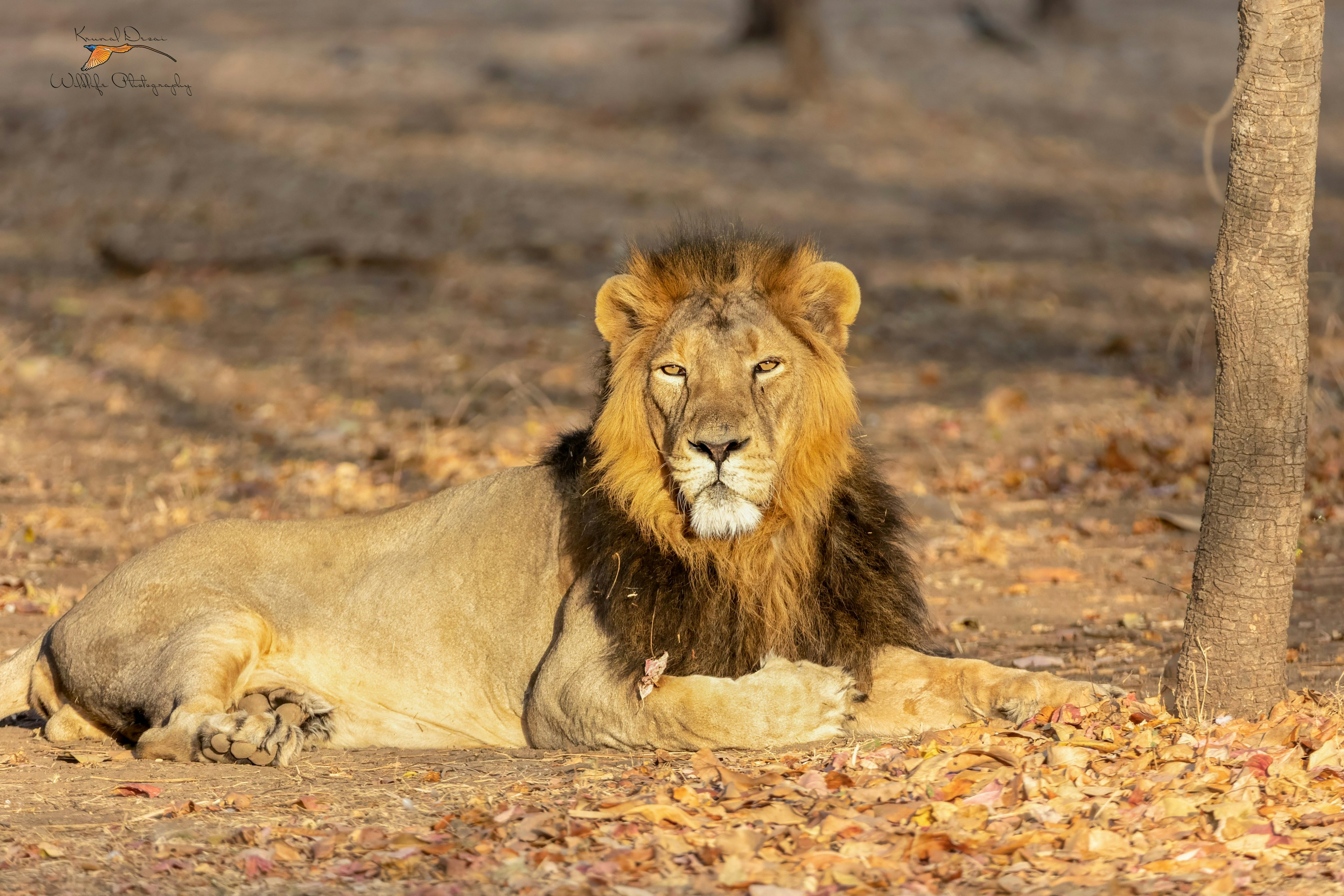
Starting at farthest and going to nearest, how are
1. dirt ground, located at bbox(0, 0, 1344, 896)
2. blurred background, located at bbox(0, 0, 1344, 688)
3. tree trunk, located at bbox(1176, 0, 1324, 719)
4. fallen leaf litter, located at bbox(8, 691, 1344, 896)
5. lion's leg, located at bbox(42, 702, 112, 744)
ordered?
blurred background, located at bbox(0, 0, 1344, 688)
dirt ground, located at bbox(0, 0, 1344, 896)
lion's leg, located at bbox(42, 702, 112, 744)
tree trunk, located at bbox(1176, 0, 1324, 719)
fallen leaf litter, located at bbox(8, 691, 1344, 896)

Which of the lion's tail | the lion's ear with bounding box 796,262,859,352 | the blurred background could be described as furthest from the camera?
the blurred background

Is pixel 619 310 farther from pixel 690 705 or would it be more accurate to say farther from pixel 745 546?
pixel 690 705

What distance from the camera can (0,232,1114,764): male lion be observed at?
4.91 m

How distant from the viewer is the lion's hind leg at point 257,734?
5.14 m

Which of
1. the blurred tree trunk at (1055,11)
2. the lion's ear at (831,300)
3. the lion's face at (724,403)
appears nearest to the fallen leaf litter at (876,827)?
the lion's face at (724,403)

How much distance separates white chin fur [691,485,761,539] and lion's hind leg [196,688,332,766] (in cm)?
175

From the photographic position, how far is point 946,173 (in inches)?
822

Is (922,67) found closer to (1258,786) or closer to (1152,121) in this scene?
(1152,121)

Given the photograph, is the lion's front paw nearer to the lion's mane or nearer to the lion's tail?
the lion's mane

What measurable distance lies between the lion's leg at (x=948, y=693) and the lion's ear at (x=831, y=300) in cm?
117

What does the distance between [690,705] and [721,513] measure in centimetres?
67

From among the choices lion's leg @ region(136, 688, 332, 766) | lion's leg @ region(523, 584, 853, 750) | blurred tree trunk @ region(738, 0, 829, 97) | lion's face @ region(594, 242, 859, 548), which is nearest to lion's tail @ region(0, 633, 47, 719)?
lion's leg @ region(136, 688, 332, 766)

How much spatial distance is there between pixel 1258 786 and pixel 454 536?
126 inches

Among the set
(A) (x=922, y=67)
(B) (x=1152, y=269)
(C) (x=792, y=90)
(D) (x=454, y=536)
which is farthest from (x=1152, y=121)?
(D) (x=454, y=536)
